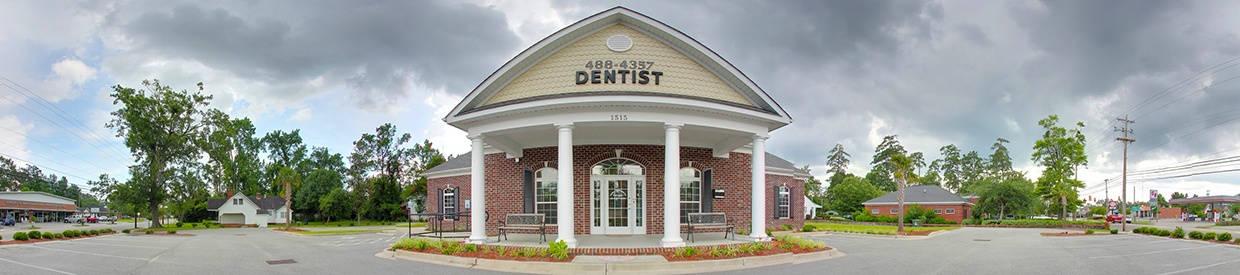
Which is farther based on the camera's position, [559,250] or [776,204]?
[776,204]

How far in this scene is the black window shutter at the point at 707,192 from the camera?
60.1 feet

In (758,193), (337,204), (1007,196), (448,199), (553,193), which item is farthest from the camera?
(337,204)

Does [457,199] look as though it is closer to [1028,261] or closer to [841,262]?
[841,262]

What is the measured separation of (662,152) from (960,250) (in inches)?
319

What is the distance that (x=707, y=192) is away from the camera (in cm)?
1842

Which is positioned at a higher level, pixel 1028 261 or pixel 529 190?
pixel 529 190

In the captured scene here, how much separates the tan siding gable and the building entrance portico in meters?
3.21

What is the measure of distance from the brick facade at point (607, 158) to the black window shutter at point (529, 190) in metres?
0.19

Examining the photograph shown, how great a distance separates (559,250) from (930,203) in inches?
1858

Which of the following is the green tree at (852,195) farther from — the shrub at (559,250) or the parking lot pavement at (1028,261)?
the shrub at (559,250)

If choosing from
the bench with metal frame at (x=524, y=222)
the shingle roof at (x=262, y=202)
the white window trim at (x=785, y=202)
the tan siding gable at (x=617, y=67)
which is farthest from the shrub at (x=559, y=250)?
the shingle roof at (x=262, y=202)

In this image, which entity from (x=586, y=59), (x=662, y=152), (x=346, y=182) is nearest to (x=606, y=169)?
(x=662, y=152)

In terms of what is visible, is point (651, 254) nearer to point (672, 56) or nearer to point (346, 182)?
point (672, 56)

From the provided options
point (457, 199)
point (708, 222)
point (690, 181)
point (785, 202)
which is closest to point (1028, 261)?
point (708, 222)
